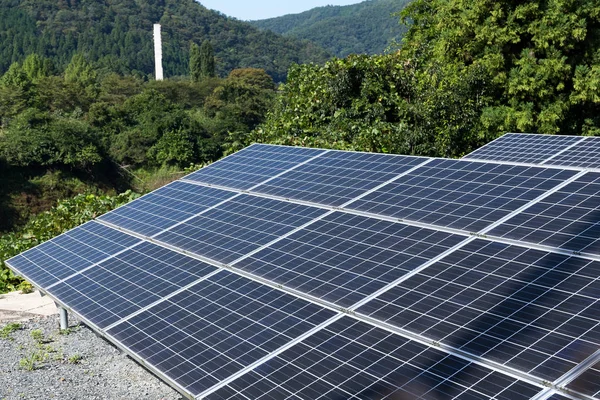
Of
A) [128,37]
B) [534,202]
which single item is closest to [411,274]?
[534,202]

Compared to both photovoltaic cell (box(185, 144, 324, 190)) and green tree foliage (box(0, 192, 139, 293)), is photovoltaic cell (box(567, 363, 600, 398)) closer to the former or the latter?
photovoltaic cell (box(185, 144, 324, 190))

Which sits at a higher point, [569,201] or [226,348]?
[569,201]

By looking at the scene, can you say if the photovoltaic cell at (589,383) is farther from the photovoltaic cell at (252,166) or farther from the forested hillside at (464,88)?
the forested hillside at (464,88)

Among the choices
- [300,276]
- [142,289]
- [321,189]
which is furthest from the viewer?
[321,189]

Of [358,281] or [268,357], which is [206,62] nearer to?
[358,281]

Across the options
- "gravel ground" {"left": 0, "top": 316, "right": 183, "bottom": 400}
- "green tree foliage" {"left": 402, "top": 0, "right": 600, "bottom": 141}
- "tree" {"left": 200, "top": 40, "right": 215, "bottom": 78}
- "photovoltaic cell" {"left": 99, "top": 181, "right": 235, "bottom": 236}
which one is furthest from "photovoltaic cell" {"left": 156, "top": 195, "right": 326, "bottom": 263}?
"tree" {"left": 200, "top": 40, "right": 215, "bottom": 78}

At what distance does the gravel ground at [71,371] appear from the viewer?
1033 cm

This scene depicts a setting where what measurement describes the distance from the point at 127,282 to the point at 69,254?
2322 millimetres

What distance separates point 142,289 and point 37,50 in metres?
151

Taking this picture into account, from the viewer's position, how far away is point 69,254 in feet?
37.0

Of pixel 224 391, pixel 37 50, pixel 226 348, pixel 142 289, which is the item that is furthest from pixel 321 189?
pixel 37 50

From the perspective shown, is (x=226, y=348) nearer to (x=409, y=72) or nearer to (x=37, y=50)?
(x=409, y=72)

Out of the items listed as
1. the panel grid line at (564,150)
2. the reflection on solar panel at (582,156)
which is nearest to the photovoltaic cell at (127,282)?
the reflection on solar panel at (582,156)

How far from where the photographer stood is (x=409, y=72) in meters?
25.1
